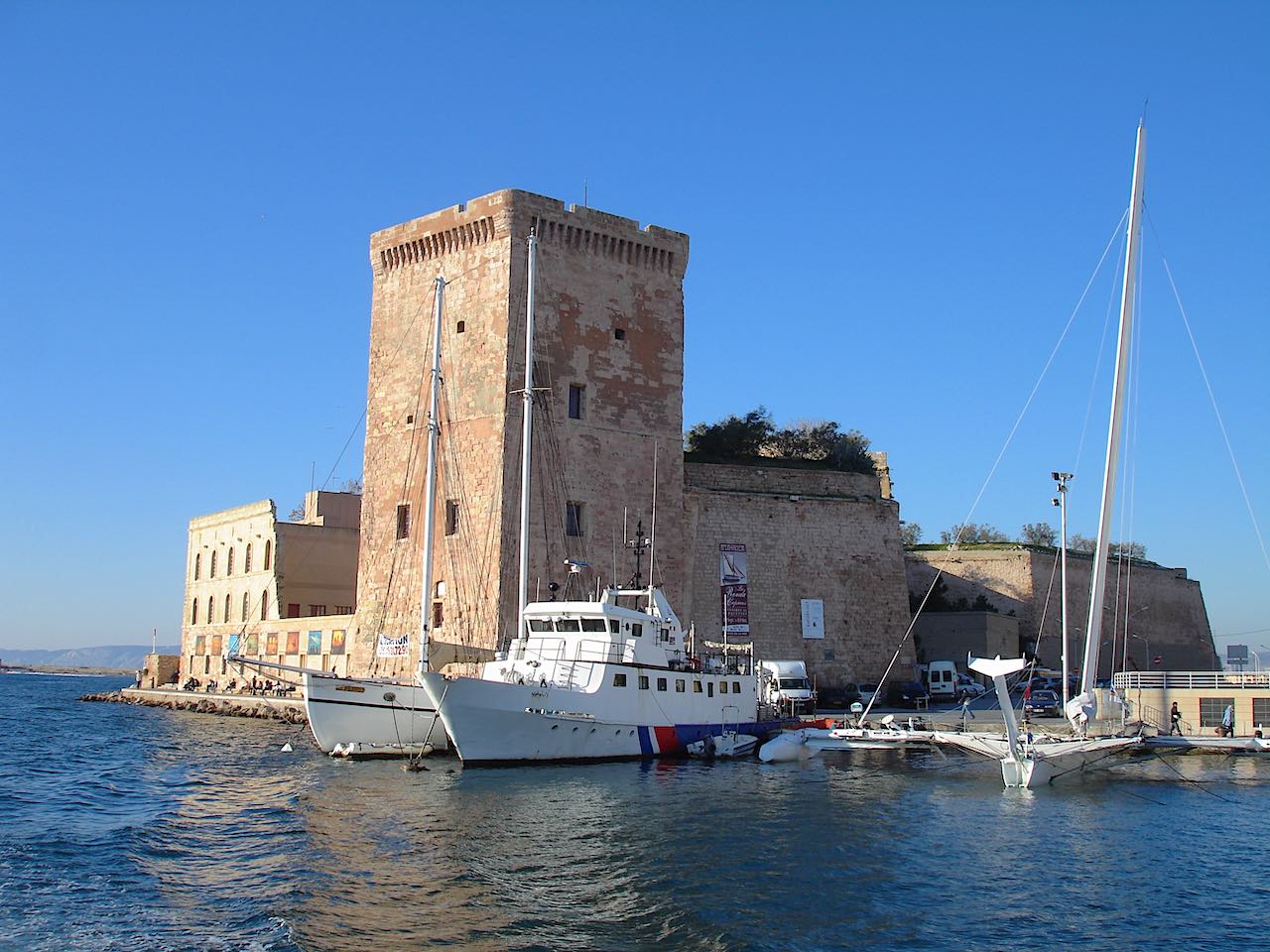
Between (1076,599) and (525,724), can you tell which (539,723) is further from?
(1076,599)

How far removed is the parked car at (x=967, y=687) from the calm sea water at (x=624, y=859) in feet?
48.1

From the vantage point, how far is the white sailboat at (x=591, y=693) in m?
19.7

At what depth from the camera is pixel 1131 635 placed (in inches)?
A: 1822

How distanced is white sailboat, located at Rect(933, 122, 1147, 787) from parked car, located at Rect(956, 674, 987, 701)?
1463 cm

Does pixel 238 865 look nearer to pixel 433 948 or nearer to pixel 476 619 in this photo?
pixel 433 948

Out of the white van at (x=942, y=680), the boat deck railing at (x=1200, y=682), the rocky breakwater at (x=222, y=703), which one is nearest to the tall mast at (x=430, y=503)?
the rocky breakwater at (x=222, y=703)

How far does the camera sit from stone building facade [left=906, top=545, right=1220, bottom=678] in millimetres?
42125

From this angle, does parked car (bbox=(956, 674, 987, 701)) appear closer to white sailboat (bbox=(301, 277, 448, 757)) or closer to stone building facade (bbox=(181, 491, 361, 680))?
stone building facade (bbox=(181, 491, 361, 680))

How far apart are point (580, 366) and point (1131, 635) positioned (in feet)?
90.4

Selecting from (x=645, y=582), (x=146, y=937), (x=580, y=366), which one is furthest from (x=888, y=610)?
(x=146, y=937)

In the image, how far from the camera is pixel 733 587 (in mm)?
32312

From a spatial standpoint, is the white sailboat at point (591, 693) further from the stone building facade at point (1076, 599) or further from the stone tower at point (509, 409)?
the stone building facade at point (1076, 599)

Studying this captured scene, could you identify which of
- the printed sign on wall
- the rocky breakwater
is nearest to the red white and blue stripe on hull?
the rocky breakwater

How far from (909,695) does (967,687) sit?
4.45m
